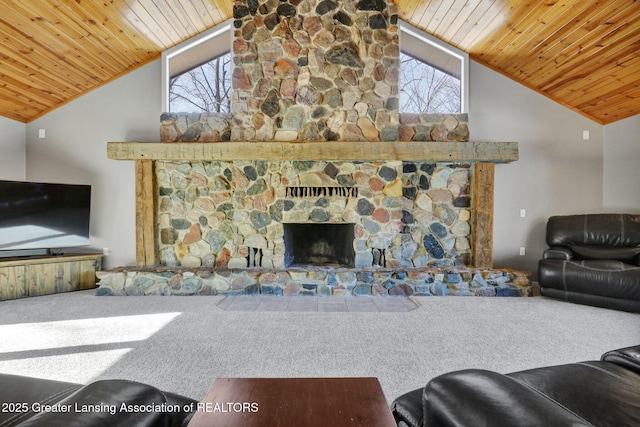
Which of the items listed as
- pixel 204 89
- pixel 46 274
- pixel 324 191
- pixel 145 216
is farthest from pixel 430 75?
pixel 46 274

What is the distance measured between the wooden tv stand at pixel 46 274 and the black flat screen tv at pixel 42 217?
18 centimetres

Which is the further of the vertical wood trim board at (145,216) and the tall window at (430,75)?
the tall window at (430,75)

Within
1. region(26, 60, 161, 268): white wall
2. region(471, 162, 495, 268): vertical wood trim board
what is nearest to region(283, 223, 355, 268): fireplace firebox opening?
region(471, 162, 495, 268): vertical wood trim board

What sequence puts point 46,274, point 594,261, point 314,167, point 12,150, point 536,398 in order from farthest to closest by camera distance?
point 12,150 → point 314,167 → point 46,274 → point 594,261 → point 536,398

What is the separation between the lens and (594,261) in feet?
10.8

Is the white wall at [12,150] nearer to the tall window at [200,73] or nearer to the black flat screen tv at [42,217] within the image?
the black flat screen tv at [42,217]

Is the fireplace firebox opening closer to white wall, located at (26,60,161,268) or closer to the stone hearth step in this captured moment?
the stone hearth step

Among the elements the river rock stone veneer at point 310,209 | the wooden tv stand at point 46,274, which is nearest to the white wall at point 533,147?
the river rock stone veneer at point 310,209

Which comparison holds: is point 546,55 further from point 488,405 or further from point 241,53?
point 488,405

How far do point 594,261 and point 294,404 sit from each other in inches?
152

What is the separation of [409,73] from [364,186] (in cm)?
174

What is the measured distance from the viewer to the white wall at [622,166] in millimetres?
3891

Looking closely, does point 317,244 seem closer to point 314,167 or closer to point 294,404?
point 314,167

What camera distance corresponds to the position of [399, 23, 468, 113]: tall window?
4137 millimetres
